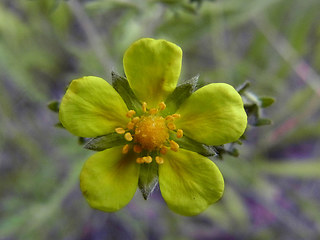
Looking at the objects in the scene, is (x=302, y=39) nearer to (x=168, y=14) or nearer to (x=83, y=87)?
(x=168, y=14)

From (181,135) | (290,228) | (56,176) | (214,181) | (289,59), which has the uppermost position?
(181,135)

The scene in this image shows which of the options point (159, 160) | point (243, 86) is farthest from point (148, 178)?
point (243, 86)

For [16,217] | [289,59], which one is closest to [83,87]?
[16,217]

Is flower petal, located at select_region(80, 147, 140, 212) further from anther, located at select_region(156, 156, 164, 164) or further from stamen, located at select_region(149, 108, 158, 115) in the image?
stamen, located at select_region(149, 108, 158, 115)

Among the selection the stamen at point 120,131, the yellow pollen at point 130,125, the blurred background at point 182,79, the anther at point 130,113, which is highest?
the anther at point 130,113

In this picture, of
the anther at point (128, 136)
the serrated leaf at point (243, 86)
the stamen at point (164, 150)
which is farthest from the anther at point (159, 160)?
the serrated leaf at point (243, 86)

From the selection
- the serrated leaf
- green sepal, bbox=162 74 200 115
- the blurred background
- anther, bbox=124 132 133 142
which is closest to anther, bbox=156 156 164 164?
anther, bbox=124 132 133 142

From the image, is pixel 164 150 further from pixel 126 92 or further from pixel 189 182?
pixel 126 92

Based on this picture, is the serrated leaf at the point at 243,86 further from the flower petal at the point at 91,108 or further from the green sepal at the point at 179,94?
the flower petal at the point at 91,108
